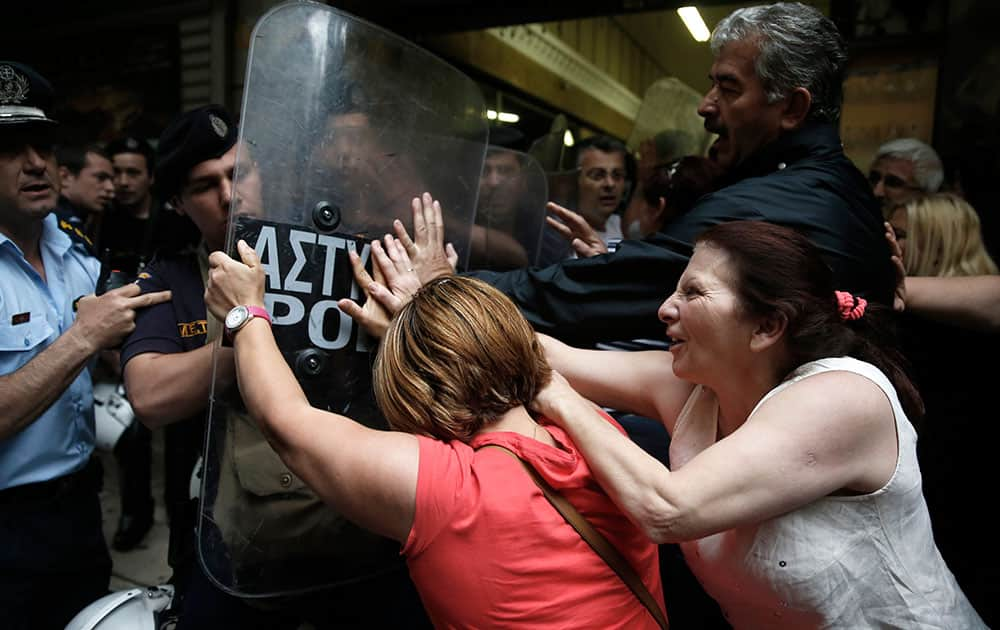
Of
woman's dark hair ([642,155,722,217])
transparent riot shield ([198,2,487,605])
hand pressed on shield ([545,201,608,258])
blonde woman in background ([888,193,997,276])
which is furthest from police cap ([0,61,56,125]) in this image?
blonde woman in background ([888,193,997,276])

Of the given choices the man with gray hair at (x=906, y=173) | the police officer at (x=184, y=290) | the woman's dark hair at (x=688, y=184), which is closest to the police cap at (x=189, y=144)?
the police officer at (x=184, y=290)

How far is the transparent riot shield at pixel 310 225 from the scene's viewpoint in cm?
145

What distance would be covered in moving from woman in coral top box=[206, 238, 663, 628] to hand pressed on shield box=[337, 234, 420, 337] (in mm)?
201

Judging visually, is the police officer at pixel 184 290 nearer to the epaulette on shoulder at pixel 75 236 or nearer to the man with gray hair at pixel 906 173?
the epaulette on shoulder at pixel 75 236

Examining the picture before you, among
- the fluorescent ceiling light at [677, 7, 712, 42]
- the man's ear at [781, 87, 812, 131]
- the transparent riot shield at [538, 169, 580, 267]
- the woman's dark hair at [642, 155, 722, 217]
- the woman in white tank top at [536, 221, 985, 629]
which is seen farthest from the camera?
the fluorescent ceiling light at [677, 7, 712, 42]

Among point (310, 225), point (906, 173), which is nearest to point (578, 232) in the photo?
point (310, 225)

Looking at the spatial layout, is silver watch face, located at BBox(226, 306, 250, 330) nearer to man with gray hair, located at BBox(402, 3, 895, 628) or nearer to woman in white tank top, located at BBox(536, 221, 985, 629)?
man with gray hair, located at BBox(402, 3, 895, 628)

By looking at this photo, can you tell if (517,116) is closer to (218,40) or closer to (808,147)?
(218,40)

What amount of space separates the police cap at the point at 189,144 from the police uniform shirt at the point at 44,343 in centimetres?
62

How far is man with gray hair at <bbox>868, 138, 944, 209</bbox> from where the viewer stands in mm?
3242

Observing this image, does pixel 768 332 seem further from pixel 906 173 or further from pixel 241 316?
pixel 906 173

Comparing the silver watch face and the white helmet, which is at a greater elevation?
the silver watch face

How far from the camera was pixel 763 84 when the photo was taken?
1764mm

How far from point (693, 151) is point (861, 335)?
10.5ft
